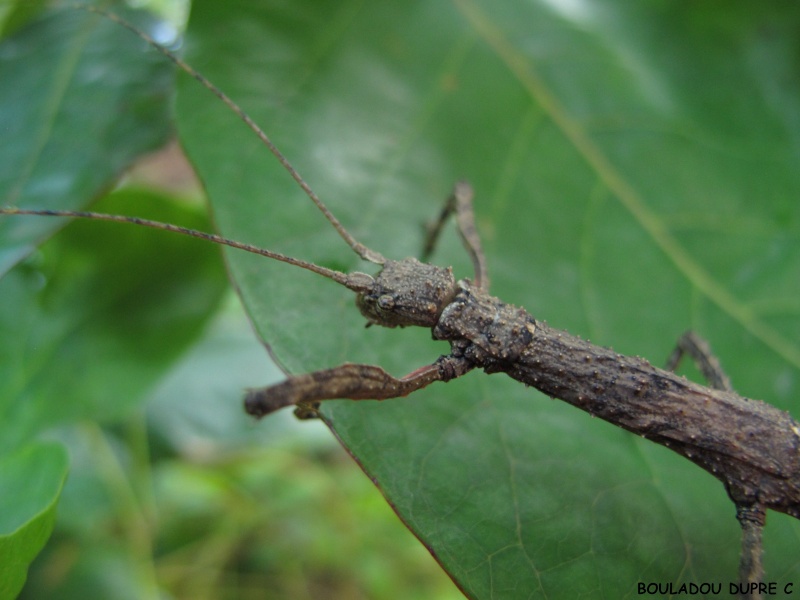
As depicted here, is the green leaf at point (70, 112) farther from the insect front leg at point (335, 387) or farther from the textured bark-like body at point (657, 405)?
the textured bark-like body at point (657, 405)

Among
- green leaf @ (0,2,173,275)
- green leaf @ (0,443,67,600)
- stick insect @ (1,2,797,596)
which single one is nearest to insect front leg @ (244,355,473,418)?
stick insect @ (1,2,797,596)

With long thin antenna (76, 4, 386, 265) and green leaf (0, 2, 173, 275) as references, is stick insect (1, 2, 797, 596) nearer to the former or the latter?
long thin antenna (76, 4, 386, 265)

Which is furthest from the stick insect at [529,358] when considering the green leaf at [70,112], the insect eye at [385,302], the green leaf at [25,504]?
the green leaf at [25,504]

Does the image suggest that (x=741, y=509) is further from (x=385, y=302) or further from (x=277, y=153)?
(x=277, y=153)

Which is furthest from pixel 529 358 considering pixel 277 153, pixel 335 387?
pixel 277 153

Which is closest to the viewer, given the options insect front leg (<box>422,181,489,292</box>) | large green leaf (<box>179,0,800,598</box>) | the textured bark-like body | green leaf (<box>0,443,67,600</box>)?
green leaf (<box>0,443,67,600</box>)
